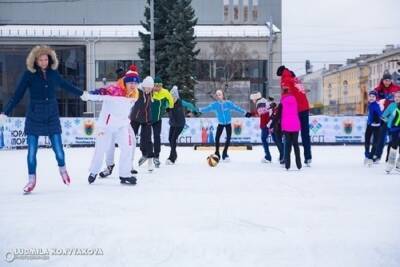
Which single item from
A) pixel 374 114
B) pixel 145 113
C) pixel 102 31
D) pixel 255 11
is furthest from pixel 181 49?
pixel 145 113

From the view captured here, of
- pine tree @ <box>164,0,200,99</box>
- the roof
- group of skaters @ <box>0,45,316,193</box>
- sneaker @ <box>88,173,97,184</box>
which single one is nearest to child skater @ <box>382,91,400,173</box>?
group of skaters @ <box>0,45,316,193</box>

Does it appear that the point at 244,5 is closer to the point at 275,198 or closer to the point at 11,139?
the point at 11,139

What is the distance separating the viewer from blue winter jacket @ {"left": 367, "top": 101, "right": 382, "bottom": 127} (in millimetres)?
10820

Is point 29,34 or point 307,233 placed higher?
point 29,34

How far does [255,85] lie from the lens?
143 ft

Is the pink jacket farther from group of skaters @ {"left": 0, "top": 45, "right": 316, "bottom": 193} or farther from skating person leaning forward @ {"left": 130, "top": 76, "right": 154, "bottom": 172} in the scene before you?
skating person leaning forward @ {"left": 130, "top": 76, "right": 154, "bottom": 172}

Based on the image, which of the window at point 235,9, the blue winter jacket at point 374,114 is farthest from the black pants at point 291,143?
the window at point 235,9

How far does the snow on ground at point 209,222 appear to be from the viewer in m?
3.53

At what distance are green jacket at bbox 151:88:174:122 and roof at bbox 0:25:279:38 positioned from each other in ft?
108

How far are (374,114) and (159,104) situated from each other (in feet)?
14.2

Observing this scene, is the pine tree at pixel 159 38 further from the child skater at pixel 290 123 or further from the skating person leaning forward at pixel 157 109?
the child skater at pixel 290 123

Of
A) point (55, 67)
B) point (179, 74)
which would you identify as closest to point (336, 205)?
point (55, 67)

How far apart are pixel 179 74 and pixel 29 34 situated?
14370 mm

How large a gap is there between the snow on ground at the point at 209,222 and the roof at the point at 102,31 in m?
36.5
